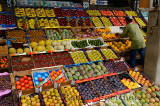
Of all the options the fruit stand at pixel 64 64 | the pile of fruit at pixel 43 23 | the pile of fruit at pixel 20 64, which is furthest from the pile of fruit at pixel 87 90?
the pile of fruit at pixel 43 23

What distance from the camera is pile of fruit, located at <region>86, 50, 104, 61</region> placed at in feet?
14.2

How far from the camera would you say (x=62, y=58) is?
4.05 meters

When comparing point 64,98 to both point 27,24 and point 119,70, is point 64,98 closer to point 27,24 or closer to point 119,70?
point 119,70

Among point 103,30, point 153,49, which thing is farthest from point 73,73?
point 103,30

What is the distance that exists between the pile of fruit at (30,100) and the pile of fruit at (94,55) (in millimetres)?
2080

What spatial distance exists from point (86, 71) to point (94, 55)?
0.90m

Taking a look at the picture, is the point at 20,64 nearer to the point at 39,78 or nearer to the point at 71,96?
the point at 39,78

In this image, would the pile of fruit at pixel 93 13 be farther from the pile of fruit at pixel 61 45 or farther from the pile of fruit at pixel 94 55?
the pile of fruit at pixel 94 55

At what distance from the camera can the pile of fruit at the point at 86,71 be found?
3.55 meters

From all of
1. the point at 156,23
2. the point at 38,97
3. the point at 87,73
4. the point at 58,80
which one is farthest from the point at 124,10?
the point at 38,97

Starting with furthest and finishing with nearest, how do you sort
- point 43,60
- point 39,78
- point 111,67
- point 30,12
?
point 30,12 → point 111,67 → point 43,60 → point 39,78

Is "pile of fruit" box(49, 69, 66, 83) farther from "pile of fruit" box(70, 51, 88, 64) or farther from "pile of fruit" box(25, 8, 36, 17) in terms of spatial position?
"pile of fruit" box(25, 8, 36, 17)

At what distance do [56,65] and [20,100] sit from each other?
1389 millimetres

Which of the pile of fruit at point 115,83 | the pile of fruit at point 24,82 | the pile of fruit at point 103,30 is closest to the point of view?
the pile of fruit at point 24,82
